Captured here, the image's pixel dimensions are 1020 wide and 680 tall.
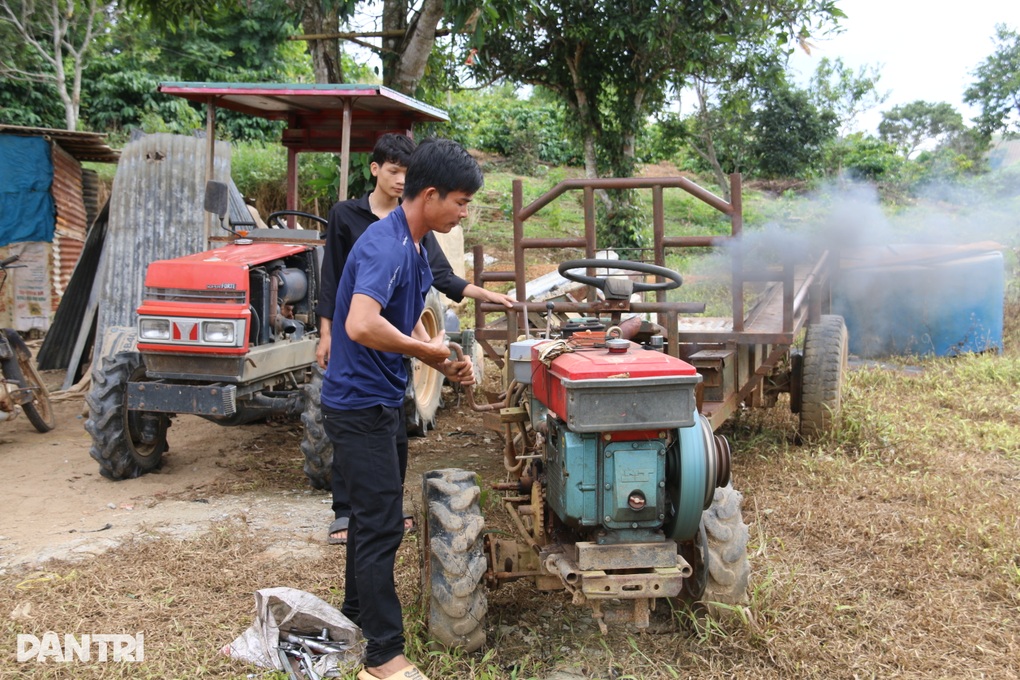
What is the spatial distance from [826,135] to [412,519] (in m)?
17.2

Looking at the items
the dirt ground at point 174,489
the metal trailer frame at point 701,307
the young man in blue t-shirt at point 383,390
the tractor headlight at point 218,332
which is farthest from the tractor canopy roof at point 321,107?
the young man in blue t-shirt at point 383,390

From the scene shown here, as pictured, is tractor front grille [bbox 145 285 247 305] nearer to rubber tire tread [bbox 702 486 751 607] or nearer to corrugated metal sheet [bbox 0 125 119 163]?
rubber tire tread [bbox 702 486 751 607]

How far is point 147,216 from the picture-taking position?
27.3 ft

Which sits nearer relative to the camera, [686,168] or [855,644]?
[855,644]

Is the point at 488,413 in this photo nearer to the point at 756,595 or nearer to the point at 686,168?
the point at 756,595

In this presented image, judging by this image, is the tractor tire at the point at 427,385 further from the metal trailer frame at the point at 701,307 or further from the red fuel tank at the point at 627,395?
the red fuel tank at the point at 627,395

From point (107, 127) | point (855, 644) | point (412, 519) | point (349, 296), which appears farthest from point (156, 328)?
point (107, 127)

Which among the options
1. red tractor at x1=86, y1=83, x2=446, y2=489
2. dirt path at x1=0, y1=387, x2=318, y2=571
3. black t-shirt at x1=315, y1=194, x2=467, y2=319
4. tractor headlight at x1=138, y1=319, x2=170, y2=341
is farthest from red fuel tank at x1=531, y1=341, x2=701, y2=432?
tractor headlight at x1=138, y1=319, x2=170, y2=341

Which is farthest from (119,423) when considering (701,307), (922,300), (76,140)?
(922,300)

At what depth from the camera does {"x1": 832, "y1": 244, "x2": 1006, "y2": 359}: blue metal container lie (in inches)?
346

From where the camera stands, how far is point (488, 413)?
14.6 ft

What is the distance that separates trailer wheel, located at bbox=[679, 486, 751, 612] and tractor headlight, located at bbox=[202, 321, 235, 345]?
2.90 meters

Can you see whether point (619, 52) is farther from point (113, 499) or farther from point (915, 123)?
point (915, 123)

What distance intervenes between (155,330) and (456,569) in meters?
2.86
